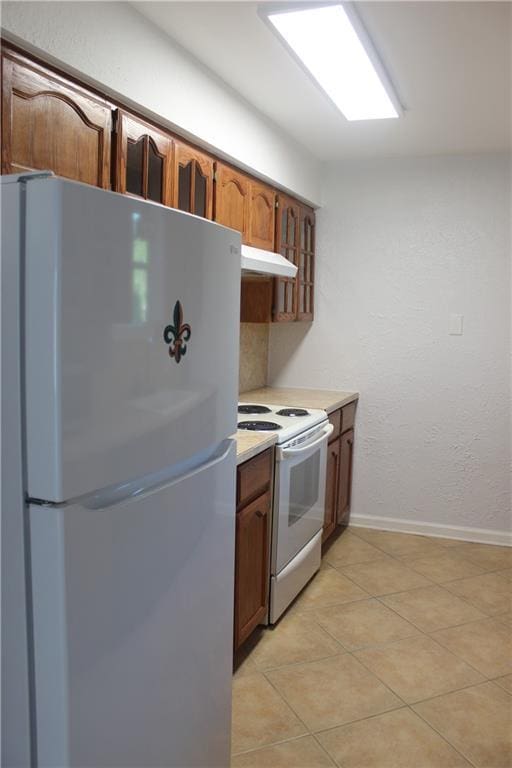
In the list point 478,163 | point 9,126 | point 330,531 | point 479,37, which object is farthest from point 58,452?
point 478,163

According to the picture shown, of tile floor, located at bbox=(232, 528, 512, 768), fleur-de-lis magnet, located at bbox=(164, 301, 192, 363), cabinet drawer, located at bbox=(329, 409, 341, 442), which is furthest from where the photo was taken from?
cabinet drawer, located at bbox=(329, 409, 341, 442)

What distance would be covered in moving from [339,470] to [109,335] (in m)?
2.82

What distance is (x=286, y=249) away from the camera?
12.0 feet

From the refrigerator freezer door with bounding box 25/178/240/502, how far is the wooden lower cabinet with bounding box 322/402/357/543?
2.22 meters

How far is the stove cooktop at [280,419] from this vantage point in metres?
2.80

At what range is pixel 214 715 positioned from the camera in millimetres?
1719

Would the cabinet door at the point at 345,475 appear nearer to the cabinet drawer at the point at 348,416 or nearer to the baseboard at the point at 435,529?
the cabinet drawer at the point at 348,416

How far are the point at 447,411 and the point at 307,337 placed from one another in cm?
102

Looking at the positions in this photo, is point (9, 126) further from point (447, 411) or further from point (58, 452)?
point (447, 411)

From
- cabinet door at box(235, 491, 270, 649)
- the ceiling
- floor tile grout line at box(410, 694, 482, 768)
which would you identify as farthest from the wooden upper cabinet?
floor tile grout line at box(410, 694, 482, 768)

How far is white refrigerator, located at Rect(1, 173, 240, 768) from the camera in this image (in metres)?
1.10

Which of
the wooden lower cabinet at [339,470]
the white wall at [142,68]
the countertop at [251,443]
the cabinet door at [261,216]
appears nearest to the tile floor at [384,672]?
the wooden lower cabinet at [339,470]

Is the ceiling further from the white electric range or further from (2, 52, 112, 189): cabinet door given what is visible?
the white electric range

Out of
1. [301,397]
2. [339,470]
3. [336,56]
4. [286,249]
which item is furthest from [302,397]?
[336,56]
